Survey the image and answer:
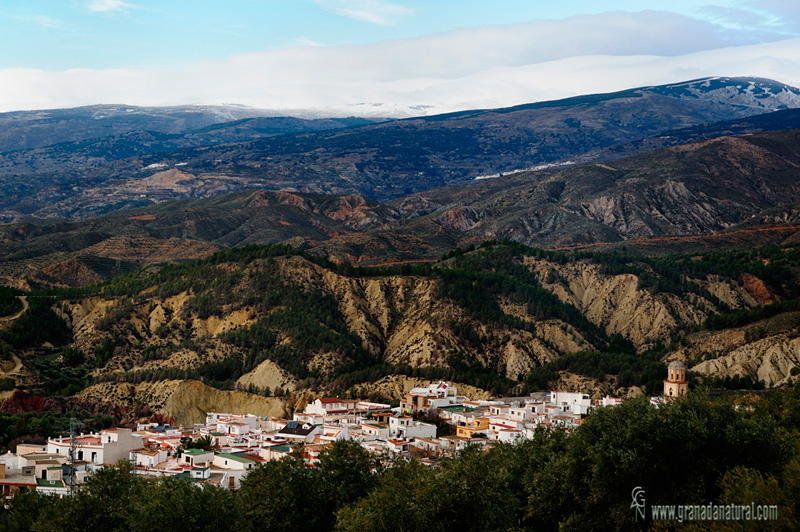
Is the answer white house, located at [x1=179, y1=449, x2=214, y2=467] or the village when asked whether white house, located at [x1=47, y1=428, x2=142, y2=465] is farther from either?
white house, located at [x1=179, y1=449, x2=214, y2=467]

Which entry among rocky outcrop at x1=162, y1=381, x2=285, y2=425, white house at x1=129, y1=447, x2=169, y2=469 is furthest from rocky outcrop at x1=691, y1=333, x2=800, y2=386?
white house at x1=129, y1=447, x2=169, y2=469

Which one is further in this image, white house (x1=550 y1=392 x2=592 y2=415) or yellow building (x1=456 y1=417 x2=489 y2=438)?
white house (x1=550 y1=392 x2=592 y2=415)

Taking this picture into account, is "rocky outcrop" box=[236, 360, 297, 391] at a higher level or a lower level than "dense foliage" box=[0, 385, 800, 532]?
lower

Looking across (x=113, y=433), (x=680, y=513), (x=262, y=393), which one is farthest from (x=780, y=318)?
(x=680, y=513)

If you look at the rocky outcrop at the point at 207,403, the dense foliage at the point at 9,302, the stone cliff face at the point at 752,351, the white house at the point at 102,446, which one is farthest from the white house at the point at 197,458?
the dense foliage at the point at 9,302

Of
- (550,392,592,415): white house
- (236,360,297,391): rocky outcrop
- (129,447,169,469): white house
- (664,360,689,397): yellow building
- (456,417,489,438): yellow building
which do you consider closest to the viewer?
(129,447,169,469): white house

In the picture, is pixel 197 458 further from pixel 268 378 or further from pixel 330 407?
pixel 268 378
